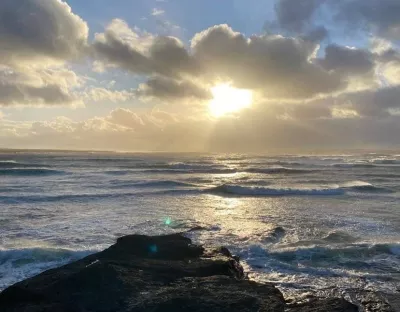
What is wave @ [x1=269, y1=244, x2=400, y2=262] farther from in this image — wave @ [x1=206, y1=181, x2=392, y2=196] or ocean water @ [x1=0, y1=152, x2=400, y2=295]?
wave @ [x1=206, y1=181, x2=392, y2=196]

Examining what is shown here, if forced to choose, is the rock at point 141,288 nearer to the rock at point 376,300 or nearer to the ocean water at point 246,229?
the ocean water at point 246,229

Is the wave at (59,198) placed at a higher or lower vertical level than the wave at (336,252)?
lower

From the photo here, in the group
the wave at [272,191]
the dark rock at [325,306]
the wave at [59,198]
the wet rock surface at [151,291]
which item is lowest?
the wave at [59,198]

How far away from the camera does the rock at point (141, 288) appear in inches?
257

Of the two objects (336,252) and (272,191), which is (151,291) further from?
(272,191)

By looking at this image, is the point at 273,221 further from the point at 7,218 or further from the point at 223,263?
the point at 7,218

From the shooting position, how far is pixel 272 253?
11594mm

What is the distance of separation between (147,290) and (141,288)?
0.13m

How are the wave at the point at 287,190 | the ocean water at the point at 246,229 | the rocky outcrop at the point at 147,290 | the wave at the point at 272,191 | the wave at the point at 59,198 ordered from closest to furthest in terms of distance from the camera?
the rocky outcrop at the point at 147,290, the ocean water at the point at 246,229, the wave at the point at 59,198, the wave at the point at 272,191, the wave at the point at 287,190

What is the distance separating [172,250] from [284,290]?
2997 mm

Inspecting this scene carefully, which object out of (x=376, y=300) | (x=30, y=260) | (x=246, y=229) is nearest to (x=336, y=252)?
(x=376, y=300)

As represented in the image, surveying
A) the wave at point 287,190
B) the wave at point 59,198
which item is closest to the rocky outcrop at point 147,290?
the wave at point 59,198

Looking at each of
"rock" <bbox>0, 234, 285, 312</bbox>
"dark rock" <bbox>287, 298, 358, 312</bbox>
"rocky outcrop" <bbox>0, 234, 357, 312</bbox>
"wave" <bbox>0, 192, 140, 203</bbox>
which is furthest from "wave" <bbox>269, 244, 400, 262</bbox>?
"wave" <bbox>0, 192, 140, 203</bbox>

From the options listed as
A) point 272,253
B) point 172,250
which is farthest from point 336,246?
point 172,250
